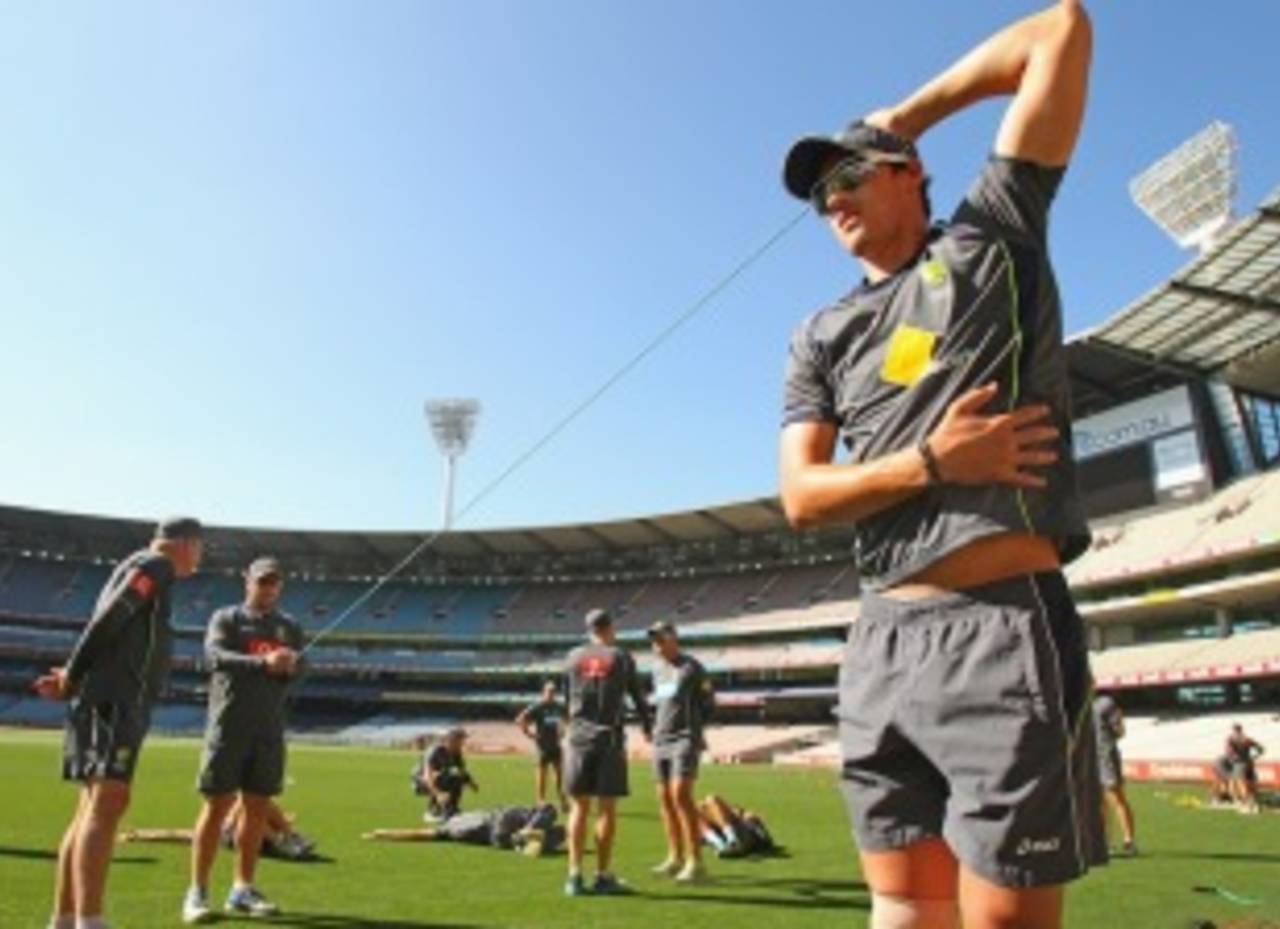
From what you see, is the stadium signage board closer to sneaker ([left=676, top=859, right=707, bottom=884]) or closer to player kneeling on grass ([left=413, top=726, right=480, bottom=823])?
player kneeling on grass ([left=413, top=726, right=480, bottom=823])

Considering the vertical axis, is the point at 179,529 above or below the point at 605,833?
above

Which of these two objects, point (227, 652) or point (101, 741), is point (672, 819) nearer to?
point (227, 652)

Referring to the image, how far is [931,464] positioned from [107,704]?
497cm

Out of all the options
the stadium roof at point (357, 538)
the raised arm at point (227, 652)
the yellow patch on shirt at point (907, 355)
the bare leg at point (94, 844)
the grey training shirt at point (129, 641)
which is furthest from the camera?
the stadium roof at point (357, 538)

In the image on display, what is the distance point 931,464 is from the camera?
2281mm

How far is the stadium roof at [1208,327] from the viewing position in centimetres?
4044

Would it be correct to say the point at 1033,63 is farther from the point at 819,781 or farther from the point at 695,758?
the point at 819,781

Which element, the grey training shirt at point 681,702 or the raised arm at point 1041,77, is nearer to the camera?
the raised arm at point 1041,77

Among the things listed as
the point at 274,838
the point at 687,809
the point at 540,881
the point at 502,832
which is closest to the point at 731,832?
the point at 687,809

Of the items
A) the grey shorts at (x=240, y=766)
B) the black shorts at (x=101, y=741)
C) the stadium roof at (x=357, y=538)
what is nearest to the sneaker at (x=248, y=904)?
the grey shorts at (x=240, y=766)

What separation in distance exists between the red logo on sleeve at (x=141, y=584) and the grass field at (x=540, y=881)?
193cm

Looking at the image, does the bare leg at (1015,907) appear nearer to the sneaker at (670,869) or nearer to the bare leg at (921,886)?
the bare leg at (921,886)

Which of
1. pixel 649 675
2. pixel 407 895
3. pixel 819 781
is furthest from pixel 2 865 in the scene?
pixel 649 675

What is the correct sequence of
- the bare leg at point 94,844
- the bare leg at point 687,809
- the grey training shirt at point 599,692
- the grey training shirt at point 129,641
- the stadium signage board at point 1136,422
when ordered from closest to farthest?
the bare leg at point 94,844 < the grey training shirt at point 129,641 < the grey training shirt at point 599,692 < the bare leg at point 687,809 < the stadium signage board at point 1136,422
